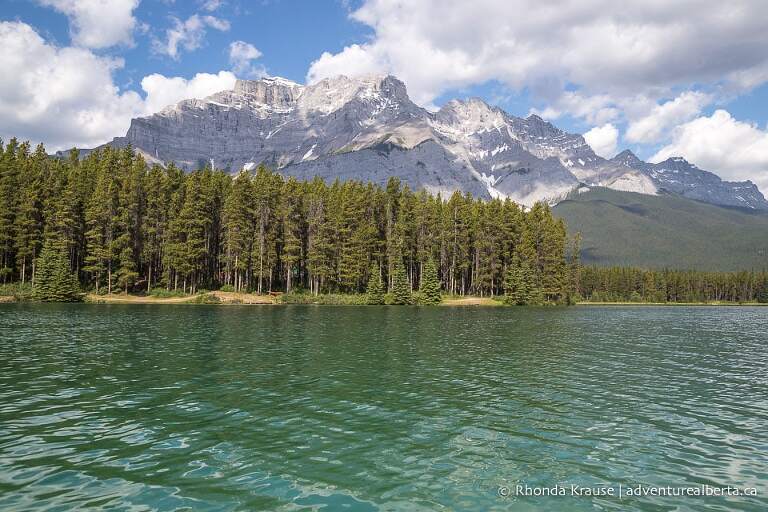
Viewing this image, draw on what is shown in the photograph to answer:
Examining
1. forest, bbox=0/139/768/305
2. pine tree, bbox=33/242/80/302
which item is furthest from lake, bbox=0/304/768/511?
forest, bbox=0/139/768/305

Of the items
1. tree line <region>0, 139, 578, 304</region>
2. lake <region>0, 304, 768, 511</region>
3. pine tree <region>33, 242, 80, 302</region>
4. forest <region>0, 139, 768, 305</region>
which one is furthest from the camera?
tree line <region>0, 139, 578, 304</region>

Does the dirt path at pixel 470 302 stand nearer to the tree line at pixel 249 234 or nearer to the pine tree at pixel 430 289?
the pine tree at pixel 430 289

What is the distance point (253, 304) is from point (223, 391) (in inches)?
2675

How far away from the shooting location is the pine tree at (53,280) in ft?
247

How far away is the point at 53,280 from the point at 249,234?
33093 mm

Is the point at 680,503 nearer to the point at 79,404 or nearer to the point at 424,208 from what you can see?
the point at 79,404

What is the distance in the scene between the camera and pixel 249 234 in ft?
314

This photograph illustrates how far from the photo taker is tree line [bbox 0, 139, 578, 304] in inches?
3403

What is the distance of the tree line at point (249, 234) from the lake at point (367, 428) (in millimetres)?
62496

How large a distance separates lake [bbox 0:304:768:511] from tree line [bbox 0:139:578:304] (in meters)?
62.5

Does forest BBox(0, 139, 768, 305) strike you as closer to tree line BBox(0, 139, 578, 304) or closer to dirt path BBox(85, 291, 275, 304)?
tree line BBox(0, 139, 578, 304)

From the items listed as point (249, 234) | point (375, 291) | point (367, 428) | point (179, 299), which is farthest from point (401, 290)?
point (367, 428)

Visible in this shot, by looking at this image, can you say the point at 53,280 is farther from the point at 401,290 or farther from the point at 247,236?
the point at 401,290

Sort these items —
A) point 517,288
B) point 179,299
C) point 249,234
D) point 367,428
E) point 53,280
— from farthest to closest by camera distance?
point 517,288, point 249,234, point 179,299, point 53,280, point 367,428
